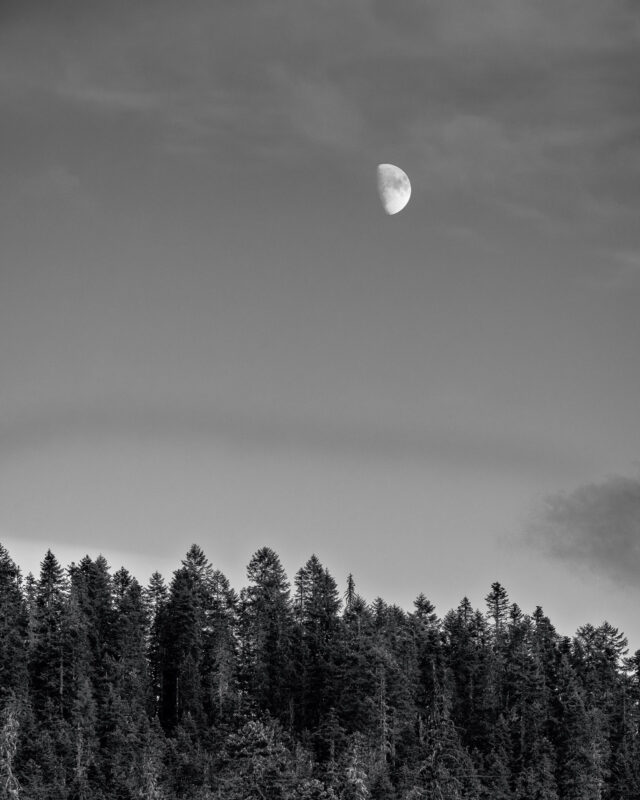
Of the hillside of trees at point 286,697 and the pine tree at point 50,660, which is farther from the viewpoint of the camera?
the pine tree at point 50,660

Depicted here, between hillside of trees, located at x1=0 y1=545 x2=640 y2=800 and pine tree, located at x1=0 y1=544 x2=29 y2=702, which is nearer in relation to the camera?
hillside of trees, located at x1=0 y1=545 x2=640 y2=800

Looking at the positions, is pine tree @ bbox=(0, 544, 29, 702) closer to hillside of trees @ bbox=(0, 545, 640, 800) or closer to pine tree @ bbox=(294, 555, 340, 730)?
hillside of trees @ bbox=(0, 545, 640, 800)

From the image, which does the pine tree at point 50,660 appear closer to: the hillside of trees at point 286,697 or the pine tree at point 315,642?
the hillside of trees at point 286,697

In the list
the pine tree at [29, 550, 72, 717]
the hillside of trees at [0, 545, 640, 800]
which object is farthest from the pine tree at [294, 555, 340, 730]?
the pine tree at [29, 550, 72, 717]

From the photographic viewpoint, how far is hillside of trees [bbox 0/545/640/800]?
11788 cm

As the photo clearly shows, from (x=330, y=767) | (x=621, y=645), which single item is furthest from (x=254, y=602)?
(x=621, y=645)

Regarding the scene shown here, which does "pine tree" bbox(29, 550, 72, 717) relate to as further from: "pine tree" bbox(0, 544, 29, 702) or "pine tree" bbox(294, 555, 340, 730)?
"pine tree" bbox(294, 555, 340, 730)

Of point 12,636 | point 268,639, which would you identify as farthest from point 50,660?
point 268,639

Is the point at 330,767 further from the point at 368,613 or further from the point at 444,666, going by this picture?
the point at 444,666

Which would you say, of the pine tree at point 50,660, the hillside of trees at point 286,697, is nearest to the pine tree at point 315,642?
the hillside of trees at point 286,697

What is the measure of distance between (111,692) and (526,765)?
147 feet

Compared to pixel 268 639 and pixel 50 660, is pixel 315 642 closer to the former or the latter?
pixel 268 639

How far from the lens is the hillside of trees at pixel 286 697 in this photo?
11788 centimetres

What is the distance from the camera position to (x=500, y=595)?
185125 mm
